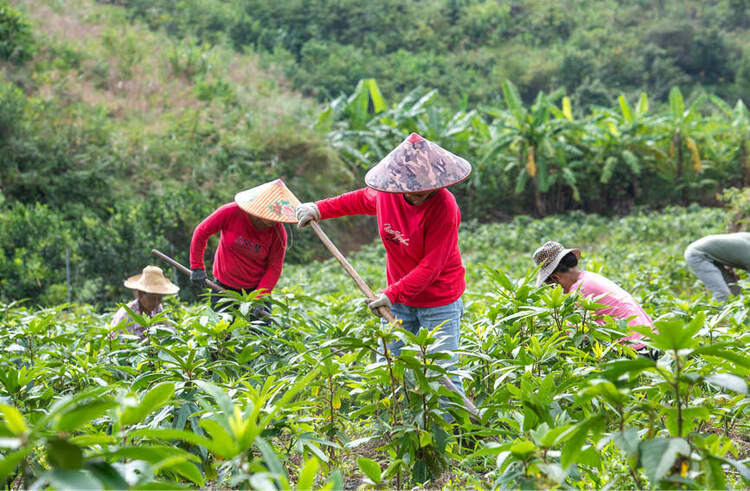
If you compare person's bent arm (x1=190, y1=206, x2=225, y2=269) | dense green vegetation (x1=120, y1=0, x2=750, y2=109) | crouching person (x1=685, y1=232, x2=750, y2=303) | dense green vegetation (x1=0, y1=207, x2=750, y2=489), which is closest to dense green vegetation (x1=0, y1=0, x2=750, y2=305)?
person's bent arm (x1=190, y1=206, x2=225, y2=269)

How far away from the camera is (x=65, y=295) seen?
28.4 feet

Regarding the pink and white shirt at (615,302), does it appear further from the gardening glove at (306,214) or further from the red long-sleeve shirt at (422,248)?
the gardening glove at (306,214)

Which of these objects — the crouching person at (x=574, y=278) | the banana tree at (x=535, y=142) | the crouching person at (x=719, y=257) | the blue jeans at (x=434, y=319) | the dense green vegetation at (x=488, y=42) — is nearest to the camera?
the blue jeans at (x=434, y=319)

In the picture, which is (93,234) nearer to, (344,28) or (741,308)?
(741,308)

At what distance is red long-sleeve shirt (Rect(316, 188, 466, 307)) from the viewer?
11.7 ft

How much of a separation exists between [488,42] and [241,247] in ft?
104

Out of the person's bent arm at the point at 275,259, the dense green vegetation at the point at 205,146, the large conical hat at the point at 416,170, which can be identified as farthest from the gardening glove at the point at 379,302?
the dense green vegetation at the point at 205,146

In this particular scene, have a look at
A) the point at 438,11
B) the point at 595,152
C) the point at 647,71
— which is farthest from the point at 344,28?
the point at 595,152

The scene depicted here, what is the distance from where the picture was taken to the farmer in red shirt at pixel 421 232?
347 centimetres

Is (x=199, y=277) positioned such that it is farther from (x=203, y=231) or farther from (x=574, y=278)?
(x=574, y=278)

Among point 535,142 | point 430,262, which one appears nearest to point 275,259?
Result: point 430,262

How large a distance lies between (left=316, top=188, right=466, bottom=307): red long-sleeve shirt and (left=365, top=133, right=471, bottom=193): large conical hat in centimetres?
17

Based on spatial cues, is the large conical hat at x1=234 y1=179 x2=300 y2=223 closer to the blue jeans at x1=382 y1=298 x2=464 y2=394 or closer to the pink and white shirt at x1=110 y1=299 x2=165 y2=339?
the pink and white shirt at x1=110 y1=299 x2=165 y2=339

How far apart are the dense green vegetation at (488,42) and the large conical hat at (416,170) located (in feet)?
75.2
